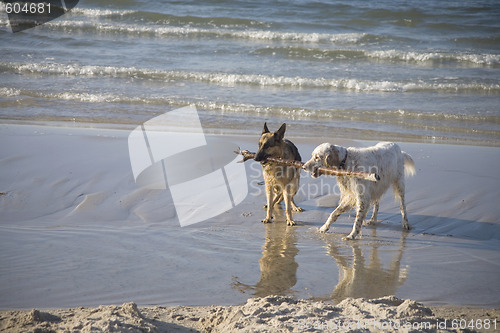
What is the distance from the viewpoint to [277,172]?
24.9 feet

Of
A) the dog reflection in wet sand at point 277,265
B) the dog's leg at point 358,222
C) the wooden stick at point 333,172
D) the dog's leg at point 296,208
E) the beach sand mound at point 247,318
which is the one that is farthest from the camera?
the dog's leg at point 296,208

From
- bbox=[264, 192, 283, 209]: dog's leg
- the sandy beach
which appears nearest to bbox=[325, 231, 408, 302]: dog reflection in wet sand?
the sandy beach

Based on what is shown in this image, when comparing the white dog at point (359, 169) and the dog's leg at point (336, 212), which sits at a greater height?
the white dog at point (359, 169)

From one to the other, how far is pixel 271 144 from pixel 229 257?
80.0 inches

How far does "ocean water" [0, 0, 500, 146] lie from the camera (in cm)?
1332

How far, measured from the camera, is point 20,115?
12.7m

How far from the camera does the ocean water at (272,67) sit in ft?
43.7

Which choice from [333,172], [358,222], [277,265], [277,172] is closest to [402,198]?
[358,222]

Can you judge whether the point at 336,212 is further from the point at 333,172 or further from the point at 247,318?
the point at 247,318

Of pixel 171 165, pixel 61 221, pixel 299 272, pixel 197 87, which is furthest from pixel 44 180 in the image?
pixel 197 87

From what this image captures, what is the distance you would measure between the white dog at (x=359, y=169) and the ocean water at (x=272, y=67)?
14.3ft

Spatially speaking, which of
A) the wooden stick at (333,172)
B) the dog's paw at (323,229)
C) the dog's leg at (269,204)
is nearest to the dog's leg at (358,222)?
the dog's paw at (323,229)

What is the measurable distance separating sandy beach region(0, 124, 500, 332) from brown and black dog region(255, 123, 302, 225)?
37 centimetres

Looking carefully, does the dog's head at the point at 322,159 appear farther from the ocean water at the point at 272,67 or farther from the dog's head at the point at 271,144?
the ocean water at the point at 272,67
